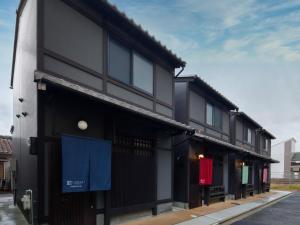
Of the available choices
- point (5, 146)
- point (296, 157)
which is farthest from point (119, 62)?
point (296, 157)

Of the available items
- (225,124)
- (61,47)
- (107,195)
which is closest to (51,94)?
(61,47)

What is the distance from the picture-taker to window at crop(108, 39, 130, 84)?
10.4m

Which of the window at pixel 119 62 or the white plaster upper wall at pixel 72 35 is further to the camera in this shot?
the window at pixel 119 62

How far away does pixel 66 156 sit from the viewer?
7793mm

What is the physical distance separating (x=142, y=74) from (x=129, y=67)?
3.32 ft

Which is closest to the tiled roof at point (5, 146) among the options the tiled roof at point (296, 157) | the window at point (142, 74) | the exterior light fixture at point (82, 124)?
the window at point (142, 74)

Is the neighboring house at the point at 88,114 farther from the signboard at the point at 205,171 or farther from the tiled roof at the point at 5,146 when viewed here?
the tiled roof at the point at 5,146

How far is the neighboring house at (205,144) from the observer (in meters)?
15.5

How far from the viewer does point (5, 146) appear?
22.4m

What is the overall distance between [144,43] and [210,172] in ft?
30.2

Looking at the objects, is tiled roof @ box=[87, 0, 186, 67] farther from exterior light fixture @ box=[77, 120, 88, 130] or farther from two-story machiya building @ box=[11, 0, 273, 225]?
exterior light fixture @ box=[77, 120, 88, 130]

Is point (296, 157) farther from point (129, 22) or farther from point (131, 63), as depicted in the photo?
point (129, 22)

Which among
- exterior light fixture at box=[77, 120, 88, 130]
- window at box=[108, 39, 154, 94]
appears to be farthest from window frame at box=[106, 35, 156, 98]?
exterior light fixture at box=[77, 120, 88, 130]

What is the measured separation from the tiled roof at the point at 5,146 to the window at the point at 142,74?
14.4m
